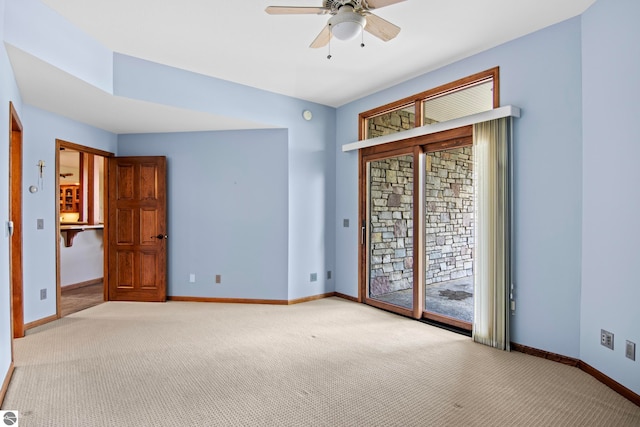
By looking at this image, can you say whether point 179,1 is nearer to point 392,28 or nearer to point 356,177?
A: point 392,28

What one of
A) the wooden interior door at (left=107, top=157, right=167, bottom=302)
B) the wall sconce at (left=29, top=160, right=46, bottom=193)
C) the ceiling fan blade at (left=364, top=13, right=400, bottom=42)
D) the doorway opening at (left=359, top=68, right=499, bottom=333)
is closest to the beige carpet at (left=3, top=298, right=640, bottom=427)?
the doorway opening at (left=359, top=68, right=499, bottom=333)

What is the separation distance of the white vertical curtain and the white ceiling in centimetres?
86

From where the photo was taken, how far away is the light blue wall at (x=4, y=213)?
2.38m

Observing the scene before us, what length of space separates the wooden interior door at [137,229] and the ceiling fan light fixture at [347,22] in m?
3.53

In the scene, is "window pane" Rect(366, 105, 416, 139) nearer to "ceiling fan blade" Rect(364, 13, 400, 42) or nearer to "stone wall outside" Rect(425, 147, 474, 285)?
"stone wall outside" Rect(425, 147, 474, 285)

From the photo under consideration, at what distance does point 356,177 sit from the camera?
4.89 m

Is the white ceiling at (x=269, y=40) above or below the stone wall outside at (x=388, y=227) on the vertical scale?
above

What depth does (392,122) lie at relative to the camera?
14.8 ft

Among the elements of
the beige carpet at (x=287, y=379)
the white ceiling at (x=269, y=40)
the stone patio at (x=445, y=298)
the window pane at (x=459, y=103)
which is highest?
the white ceiling at (x=269, y=40)

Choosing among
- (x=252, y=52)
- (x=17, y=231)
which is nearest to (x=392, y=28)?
(x=252, y=52)

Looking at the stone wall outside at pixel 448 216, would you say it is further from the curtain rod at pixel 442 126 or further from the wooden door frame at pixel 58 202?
the wooden door frame at pixel 58 202

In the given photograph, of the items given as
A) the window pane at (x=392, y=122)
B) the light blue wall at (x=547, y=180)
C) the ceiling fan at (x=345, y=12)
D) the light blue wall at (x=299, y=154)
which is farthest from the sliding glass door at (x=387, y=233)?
the ceiling fan at (x=345, y=12)

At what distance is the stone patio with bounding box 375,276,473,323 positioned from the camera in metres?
4.11

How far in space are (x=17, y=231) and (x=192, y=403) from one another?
2.79 metres
